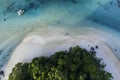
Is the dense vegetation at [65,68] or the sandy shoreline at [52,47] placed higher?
the sandy shoreline at [52,47]

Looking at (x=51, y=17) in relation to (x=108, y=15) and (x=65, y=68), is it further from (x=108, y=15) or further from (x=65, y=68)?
(x=65, y=68)

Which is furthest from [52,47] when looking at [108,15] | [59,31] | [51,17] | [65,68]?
[108,15]

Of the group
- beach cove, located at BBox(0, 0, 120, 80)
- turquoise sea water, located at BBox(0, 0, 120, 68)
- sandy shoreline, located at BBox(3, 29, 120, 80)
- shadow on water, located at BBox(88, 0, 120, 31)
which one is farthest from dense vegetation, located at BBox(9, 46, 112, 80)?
shadow on water, located at BBox(88, 0, 120, 31)

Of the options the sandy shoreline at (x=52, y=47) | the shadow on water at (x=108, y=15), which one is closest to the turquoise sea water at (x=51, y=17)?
the shadow on water at (x=108, y=15)

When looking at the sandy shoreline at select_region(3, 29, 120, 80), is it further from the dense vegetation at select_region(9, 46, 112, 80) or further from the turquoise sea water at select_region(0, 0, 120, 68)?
the dense vegetation at select_region(9, 46, 112, 80)

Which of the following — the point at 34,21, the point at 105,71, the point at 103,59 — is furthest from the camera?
the point at 34,21

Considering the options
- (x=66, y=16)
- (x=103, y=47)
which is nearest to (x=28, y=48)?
(x=66, y=16)

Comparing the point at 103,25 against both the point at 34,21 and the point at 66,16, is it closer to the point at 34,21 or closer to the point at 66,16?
the point at 66,16

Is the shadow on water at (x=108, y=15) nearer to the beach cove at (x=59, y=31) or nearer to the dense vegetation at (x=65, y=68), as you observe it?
the beach cove at (x=59, y=31)
